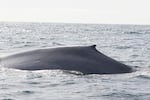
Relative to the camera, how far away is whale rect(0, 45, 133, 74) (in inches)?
467

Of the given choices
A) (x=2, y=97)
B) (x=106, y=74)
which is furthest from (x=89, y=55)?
(x=2, y=97)

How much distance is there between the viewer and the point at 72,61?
39.2 ft

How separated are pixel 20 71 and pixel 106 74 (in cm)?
235

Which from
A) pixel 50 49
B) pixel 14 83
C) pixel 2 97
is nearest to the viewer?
pixel 2 97

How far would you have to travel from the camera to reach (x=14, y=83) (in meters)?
10.8

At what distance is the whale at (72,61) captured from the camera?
11852mm

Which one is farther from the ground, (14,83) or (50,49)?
(50,49)

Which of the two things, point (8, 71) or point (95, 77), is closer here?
point (95, 77)

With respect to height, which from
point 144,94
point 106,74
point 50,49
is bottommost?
point 144,94

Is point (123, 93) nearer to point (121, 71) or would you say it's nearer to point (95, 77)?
point (95, 77)

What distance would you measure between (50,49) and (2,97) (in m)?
3.89

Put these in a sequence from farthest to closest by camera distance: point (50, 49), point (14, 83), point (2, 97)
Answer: point (50, 49), point (14, 83), point (2, 97)

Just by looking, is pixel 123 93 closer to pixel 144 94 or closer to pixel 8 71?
pixel 144 94

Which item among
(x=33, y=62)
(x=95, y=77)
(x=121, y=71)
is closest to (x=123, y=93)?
(x=95, y=77)
